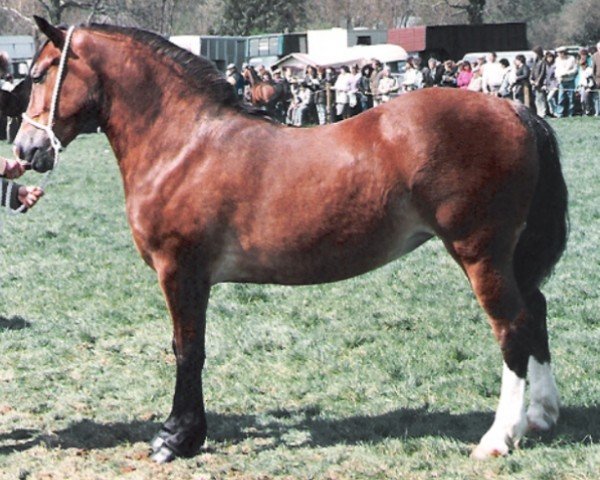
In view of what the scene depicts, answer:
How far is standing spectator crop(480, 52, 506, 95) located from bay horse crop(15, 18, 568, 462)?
82.2ft

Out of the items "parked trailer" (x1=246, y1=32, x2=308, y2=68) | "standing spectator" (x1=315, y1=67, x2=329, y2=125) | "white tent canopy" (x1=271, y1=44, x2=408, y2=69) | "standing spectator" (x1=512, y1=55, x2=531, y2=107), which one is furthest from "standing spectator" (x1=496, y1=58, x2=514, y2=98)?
"parked trailer" (x1=246, y1=32, x2=308, y2=68)

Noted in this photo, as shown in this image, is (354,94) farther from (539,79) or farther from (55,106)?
(55,106)

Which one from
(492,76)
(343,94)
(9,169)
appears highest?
(9,169)

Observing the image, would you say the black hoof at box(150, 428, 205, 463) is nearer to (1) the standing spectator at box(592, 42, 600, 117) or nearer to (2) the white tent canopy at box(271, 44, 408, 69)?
(1) the standing spectator at box(592, 42, 600, 117)

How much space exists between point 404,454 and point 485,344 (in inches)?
87.5

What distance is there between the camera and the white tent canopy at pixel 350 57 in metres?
50.7

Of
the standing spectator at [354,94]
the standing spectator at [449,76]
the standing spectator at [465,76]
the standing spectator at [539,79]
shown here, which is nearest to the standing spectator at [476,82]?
the standing spectator at [465,76]

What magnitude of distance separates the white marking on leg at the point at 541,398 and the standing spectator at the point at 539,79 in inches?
1002

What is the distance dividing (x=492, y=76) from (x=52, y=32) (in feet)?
84.9

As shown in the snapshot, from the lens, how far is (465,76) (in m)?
32.9

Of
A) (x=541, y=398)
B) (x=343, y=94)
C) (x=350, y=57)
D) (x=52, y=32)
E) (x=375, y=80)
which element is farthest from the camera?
(x=350, y=57)

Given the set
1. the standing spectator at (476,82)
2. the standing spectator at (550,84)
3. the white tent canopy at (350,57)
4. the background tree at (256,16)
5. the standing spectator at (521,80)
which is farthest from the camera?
the background tree at (256,16)

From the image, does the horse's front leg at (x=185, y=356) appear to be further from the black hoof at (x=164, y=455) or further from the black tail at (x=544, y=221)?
the black tail at (x=544, y=221)

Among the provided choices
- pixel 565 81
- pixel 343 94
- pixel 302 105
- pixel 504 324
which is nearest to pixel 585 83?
pixel 565 81
